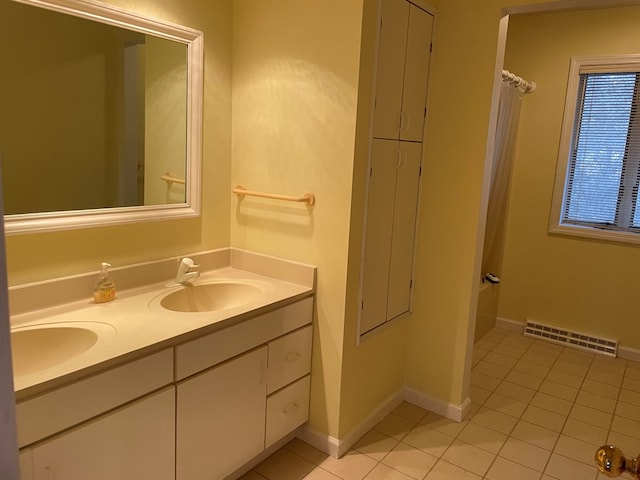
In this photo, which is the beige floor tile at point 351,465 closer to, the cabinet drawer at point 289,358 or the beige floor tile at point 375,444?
the beige floor tile at point 375,444

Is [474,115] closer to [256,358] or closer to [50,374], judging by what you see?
[256,358]

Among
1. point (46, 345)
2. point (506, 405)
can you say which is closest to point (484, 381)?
point (506, 405)

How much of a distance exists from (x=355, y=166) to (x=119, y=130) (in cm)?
100

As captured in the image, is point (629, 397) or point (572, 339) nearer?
point (629, 397)

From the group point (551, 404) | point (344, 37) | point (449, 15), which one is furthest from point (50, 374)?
point (551, 404)

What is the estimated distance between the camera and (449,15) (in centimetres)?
254

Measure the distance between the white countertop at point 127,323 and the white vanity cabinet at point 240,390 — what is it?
0.17 feet

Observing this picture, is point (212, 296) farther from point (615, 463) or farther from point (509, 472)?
point (615, 463)

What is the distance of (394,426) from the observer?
2.67 metres

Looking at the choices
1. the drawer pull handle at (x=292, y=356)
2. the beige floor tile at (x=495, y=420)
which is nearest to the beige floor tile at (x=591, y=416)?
the beige floor tile at (x=495, y=420)

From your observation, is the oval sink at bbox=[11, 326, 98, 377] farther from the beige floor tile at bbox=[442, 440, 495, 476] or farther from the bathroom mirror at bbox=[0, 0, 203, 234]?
the beige floor tile at bbox=[442, 440, 495, 476]

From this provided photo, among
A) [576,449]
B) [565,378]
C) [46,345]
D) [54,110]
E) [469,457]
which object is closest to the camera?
[46,345]

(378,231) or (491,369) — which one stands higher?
→ (378,231)

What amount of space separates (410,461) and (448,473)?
0.18 meters
